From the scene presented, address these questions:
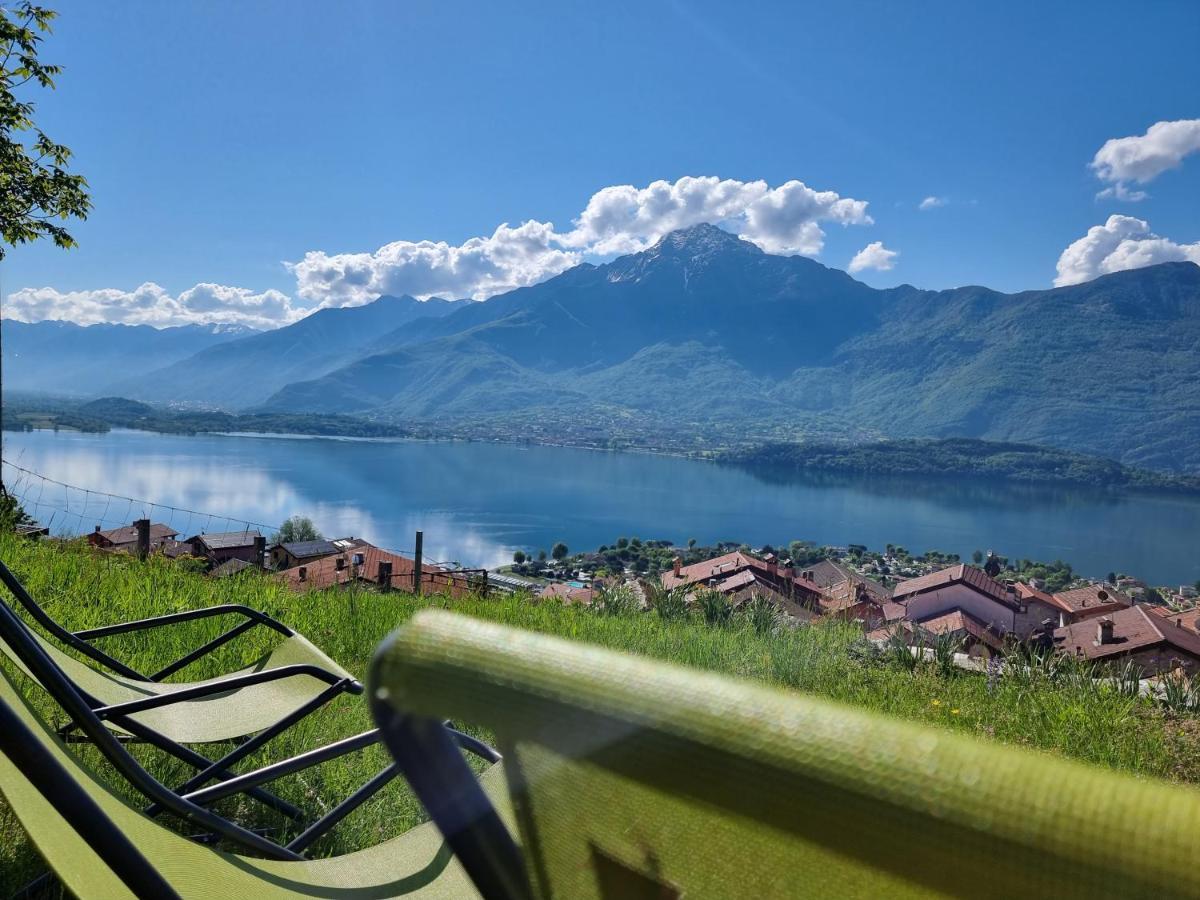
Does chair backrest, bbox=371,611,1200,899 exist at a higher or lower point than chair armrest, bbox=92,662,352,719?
higher

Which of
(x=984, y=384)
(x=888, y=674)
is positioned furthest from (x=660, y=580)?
(x=984, y=384)

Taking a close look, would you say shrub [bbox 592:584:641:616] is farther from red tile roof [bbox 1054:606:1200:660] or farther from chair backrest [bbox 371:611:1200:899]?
chair backrest [bbox 371:611:1200:899]

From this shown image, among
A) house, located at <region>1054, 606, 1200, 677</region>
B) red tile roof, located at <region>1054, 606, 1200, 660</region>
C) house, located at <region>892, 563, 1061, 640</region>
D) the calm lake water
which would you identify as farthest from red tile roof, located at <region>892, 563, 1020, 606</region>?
the calm lake water

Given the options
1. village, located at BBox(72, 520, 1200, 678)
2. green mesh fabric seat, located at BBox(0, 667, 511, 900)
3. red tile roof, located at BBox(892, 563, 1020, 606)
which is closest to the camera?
green mesh fabric seat, located at BBox(0, 667, 511, 900)

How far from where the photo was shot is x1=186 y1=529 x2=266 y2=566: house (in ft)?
24.9

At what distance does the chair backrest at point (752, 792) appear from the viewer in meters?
0.30

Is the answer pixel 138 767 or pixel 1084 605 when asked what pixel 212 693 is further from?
pixel 1084 605

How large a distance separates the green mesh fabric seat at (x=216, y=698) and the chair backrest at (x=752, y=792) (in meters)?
1.41

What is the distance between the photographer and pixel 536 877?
20.8 inches

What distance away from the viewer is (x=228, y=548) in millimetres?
18078

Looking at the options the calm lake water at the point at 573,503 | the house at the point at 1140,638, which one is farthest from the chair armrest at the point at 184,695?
the calm lake water at the point at 573,503

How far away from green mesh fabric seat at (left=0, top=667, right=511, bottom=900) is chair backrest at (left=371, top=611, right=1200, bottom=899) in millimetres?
116

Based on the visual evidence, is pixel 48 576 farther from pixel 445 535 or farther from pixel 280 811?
pixel 445 535

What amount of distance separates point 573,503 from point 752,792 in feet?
212
